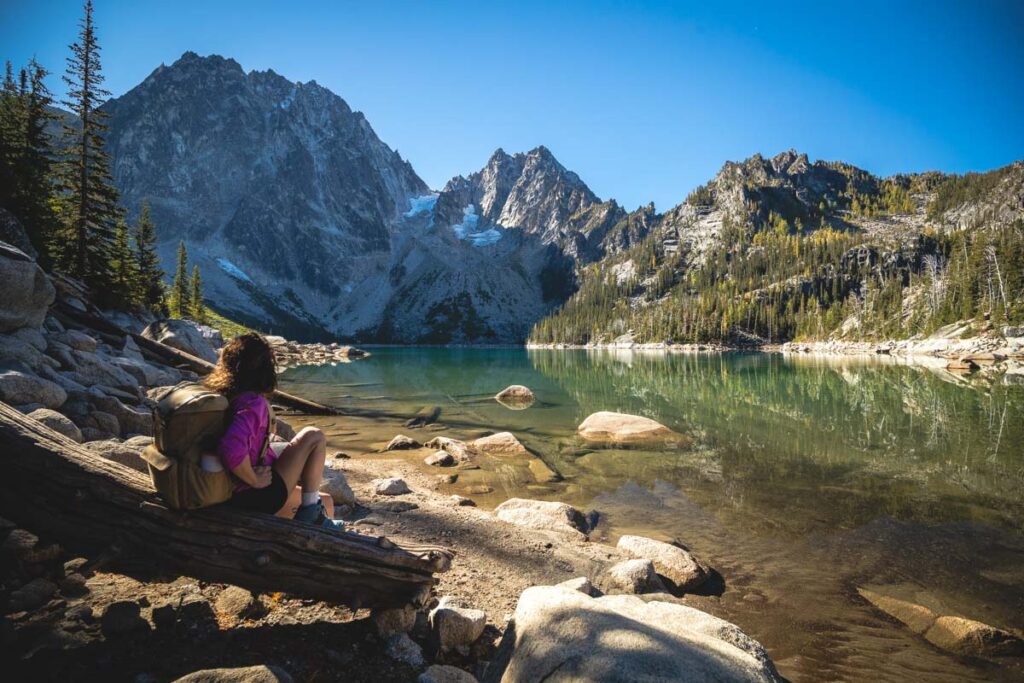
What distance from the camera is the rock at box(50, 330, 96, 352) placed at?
15.2m

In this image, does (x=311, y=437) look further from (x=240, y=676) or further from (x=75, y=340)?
(x=75, y=340)

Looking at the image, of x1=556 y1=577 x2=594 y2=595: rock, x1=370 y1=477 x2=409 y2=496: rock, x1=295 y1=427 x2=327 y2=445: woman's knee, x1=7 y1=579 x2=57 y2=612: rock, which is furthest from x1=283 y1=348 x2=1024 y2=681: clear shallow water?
x1=7 y1=579 x2=57 y2=612: rock

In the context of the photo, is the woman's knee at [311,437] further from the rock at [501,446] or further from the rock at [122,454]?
the rock at [501,446]

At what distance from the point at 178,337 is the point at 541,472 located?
27598mm

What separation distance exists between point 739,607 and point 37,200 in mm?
37526

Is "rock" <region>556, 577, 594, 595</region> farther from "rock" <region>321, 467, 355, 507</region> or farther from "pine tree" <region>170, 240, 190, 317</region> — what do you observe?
"pine tree" <region>170, 240, 190, 317</region>

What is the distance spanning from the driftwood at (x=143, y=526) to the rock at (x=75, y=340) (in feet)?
47.0

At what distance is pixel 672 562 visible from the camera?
8.52 metres

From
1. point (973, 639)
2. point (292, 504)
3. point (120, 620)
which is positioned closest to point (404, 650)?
point (292, 504)

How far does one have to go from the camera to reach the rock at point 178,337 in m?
28.9

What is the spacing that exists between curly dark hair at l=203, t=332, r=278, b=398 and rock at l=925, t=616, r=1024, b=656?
10053 millimetres

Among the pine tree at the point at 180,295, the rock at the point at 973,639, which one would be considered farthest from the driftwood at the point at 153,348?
the pine tree at the point at 180,295

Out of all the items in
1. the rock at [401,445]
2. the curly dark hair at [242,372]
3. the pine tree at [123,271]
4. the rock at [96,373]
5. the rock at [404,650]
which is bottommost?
the rock at [401,445]

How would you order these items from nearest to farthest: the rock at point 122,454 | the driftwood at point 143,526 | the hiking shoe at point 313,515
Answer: the driftwood at point 143,526
the hiking shoe at point 313,515
the rock at point 122,454
